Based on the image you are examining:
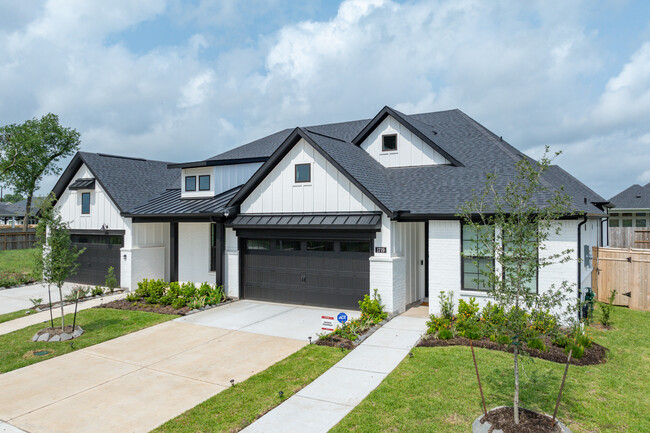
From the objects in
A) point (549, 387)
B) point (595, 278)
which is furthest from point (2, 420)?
point (595, 278)

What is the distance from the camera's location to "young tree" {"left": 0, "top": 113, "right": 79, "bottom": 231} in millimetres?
53312

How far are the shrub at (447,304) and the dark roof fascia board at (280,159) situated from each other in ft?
9.47

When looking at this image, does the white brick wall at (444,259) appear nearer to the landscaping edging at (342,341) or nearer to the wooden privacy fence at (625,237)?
the landscaping edging at (342,341)

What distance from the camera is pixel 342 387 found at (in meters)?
8.05

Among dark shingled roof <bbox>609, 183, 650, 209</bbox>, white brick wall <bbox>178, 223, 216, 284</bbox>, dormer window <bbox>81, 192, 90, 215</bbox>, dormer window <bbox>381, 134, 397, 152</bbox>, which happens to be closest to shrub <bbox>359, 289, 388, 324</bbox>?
dormer window <bbox>381, 134, 397, 152</bbox>

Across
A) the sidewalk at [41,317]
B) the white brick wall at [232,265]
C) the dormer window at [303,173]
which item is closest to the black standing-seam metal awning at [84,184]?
the sidewalk at [41,317]

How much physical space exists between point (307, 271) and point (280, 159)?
4030 mm

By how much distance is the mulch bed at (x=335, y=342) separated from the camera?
34.0 feet

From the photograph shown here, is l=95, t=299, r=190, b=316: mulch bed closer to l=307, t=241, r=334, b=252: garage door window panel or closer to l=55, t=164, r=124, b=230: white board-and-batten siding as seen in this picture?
l=55, t=164, r=124, b=230: white board-and-batten siding

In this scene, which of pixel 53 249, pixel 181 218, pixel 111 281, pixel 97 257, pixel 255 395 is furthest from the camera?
pixel 97 257

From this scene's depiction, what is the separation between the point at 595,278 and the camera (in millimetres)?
15695

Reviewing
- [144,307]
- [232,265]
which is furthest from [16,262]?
[232,265]

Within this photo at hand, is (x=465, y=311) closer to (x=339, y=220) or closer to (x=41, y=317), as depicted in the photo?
(x=339, y=220)

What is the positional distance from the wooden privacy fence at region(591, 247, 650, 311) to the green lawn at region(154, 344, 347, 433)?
1139 cm
